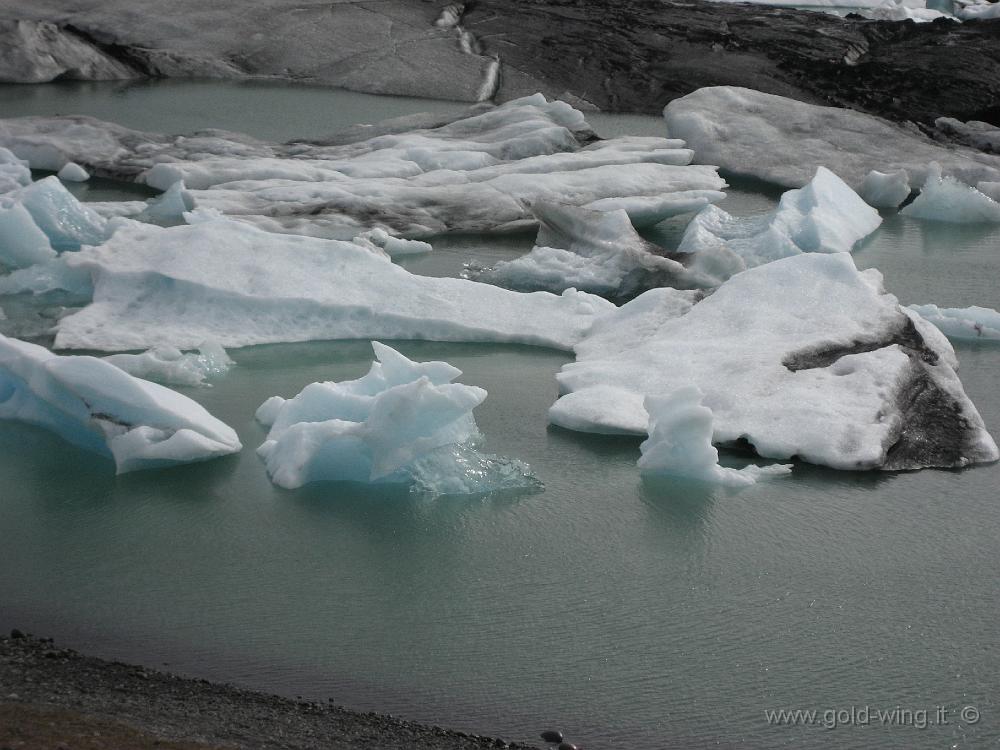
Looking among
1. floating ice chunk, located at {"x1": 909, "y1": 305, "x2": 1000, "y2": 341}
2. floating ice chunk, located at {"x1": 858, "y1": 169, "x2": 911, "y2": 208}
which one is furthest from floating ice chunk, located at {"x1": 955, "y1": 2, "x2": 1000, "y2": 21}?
floating ice chunk, located at {"x1": 909, "y1": 305, "x2": 1000, "y2": 341}

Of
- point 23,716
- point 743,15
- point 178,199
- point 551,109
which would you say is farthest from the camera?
point 743,15

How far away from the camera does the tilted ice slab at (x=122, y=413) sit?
15.9 ft

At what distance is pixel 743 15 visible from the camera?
1606 cm

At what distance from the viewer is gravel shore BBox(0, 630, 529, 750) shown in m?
2.88

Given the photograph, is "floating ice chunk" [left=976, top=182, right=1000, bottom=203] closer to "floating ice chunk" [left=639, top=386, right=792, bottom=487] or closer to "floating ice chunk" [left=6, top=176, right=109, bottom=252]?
"floating ice chunk" [left=639, top=386, right=792, bottom=487]

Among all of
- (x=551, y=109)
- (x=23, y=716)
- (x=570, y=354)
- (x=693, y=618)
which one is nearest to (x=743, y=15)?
(x=551, y=109)

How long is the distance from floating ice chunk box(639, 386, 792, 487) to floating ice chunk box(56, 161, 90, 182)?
627cm

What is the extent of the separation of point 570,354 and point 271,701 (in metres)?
3.38

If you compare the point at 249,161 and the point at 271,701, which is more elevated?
the point at 271,701

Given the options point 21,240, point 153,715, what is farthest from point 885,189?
point 153,715

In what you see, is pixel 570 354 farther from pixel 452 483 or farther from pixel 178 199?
pixel 178 199

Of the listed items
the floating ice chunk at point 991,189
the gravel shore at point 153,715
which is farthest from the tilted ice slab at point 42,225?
the floating ice chunk at point 991,189

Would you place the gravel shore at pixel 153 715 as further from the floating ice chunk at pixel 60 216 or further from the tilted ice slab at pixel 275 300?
the floating ice chunk at pixel 60 216

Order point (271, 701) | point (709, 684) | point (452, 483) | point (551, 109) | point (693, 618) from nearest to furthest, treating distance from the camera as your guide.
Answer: point (271, 701) → point (709, 684) → point (693, 618) → point (452, 483) → point (551, 109)
